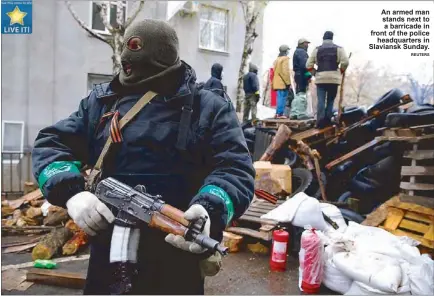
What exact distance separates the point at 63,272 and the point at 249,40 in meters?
3.33

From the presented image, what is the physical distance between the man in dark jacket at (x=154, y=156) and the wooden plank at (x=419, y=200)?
5.33 feet

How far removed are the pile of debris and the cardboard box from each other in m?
1.14

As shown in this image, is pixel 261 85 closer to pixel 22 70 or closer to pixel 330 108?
pixel 330 108

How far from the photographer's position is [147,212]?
866mm

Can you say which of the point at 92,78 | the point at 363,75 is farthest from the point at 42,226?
the point at 363,75

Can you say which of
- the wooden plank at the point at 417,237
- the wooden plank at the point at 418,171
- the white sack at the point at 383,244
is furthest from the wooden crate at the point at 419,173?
the white sack at the point at 383,244

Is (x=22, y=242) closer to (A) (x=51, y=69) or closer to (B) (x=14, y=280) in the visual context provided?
(B) (x=14, y=280)

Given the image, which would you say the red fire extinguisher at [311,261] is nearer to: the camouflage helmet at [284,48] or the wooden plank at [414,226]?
the wooden plank at [414,226]

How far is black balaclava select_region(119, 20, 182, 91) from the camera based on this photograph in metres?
0.95

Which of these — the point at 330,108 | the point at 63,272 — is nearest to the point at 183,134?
the point at 63,272

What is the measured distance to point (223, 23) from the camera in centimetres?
520

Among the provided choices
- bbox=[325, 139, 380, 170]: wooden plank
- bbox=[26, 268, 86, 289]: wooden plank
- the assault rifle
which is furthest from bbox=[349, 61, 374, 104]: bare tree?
bbox=[26, 268, 86, 289]: wooden plank

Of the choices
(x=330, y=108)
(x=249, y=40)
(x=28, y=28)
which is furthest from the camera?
(x=249, y=40)

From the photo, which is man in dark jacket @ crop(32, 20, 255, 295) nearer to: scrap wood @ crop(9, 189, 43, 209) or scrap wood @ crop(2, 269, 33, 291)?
scrap wood @ crop(2, 269, 33, 291)
